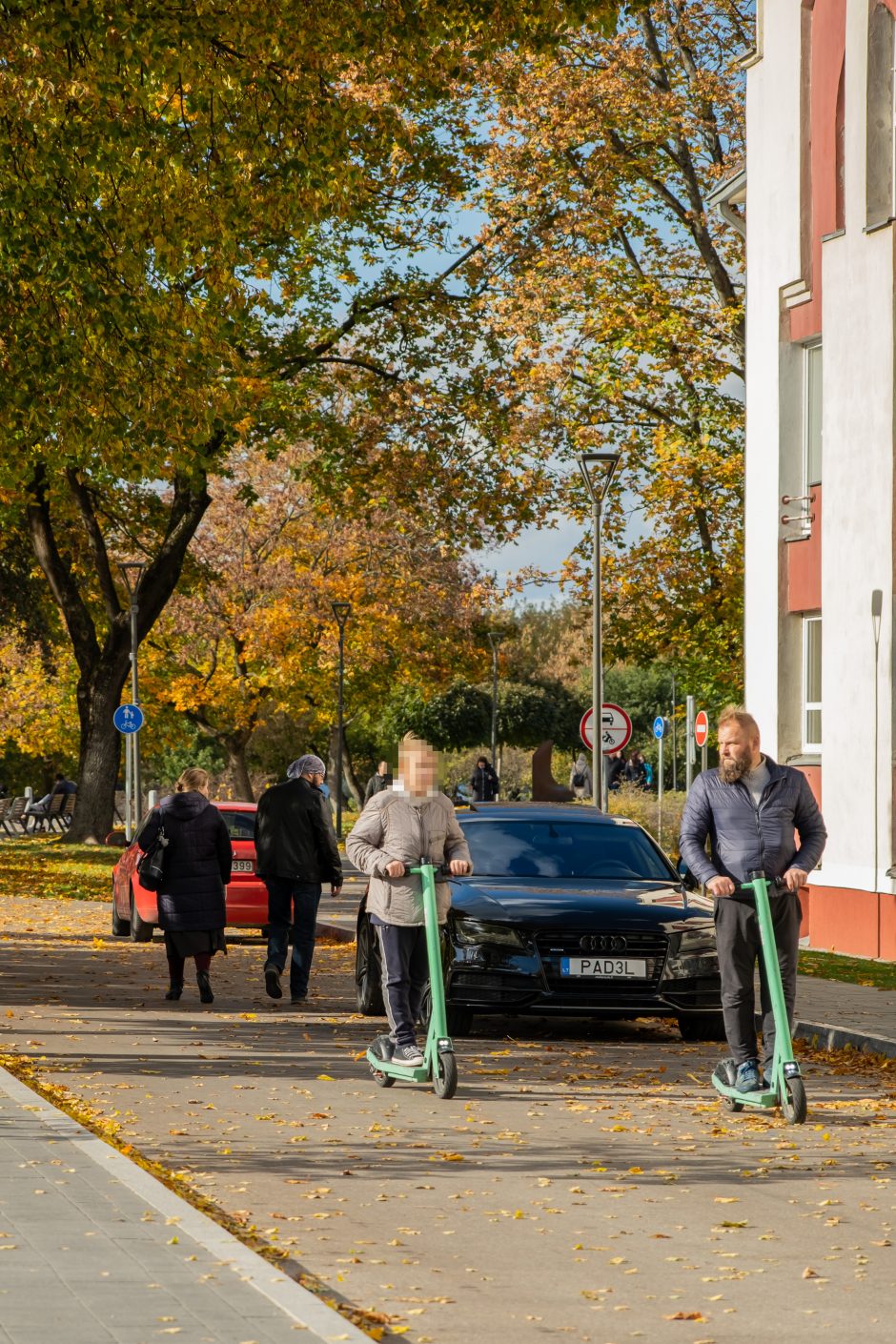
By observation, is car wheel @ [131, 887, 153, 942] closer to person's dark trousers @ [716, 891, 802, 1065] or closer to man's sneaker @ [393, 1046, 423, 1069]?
man's sneaker @ [393, 1046, 423, 1069]

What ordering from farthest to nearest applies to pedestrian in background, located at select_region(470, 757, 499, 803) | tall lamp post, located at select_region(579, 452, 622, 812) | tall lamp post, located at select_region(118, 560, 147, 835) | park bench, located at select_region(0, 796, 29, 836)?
park bench, located at select_region(0, 796, 29, 836)
pedestrian in background, located at select_region(470, 757, 499, 803)
tall lamp post, located at select_region(118, 560, 147, 835)
tall lamp post, located at select_region(579, 452, 622, 812)

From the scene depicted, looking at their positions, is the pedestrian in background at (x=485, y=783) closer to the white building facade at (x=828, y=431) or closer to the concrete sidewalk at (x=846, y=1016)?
the white building facade at (x=828, y=431)

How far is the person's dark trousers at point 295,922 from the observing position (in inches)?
590

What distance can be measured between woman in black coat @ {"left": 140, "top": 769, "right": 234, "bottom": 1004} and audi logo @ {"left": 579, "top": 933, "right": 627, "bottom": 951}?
3531 millimetres

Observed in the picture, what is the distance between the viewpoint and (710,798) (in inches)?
386

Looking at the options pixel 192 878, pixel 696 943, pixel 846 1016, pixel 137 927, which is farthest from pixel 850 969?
pixel 137 927

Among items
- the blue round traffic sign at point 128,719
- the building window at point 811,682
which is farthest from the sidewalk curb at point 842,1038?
the blue round traffic sign at point 128,719

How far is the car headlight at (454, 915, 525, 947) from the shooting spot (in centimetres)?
1240

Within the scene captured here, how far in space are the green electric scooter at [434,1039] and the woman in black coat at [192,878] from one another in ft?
15.2

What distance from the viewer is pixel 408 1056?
10.4 metres

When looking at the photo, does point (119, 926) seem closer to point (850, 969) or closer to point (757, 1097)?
point (850, 969)

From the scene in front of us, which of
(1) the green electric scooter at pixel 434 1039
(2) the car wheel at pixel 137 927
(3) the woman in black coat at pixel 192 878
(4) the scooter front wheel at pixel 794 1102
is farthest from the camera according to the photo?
(2) the car wheel at pixel 137 927

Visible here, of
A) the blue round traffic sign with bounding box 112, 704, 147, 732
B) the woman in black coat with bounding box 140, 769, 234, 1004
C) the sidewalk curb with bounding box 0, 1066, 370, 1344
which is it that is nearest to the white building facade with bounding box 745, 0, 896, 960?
the woman in black coat with bounding box 140, 769, 234, 1004

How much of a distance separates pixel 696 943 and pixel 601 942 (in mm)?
616
